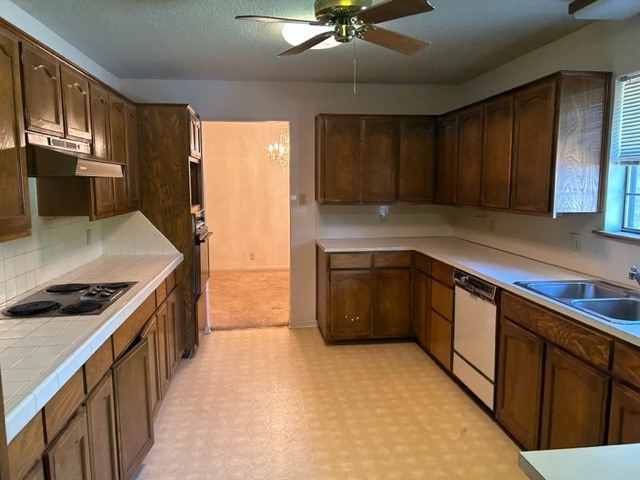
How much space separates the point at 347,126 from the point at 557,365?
9.39 ft

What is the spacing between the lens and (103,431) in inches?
74.9

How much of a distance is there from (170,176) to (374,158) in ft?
6.26

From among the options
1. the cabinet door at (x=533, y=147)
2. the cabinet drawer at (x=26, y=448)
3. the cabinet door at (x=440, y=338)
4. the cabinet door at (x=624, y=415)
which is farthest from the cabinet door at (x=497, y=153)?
the cabinet drawer at (x=26, y=448)

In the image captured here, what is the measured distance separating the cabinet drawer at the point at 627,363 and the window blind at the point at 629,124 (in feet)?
4.19

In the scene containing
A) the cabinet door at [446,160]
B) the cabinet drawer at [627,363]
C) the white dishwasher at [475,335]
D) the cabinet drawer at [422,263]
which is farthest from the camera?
the cabinet door at [446,160]

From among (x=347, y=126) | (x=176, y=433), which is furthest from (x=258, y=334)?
(x=347, y=126)

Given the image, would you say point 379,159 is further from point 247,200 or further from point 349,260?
point 247,200

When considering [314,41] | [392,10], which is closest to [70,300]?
[314,41]

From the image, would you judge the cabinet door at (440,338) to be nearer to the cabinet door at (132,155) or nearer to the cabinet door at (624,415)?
the cabinet door at (624,415)

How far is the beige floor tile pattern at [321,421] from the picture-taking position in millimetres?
2459

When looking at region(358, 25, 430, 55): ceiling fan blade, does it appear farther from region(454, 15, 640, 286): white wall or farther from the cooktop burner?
the cooktop burner

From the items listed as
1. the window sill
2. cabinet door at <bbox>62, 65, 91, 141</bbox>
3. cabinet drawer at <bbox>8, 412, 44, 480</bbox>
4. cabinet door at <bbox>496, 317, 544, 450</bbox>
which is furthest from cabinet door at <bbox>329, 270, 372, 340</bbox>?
cabinet drawer at <bbox>8, 412, 44, 480</bbox>

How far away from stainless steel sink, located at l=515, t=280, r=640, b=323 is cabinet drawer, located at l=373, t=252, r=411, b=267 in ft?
5.37

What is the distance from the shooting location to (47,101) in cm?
222
